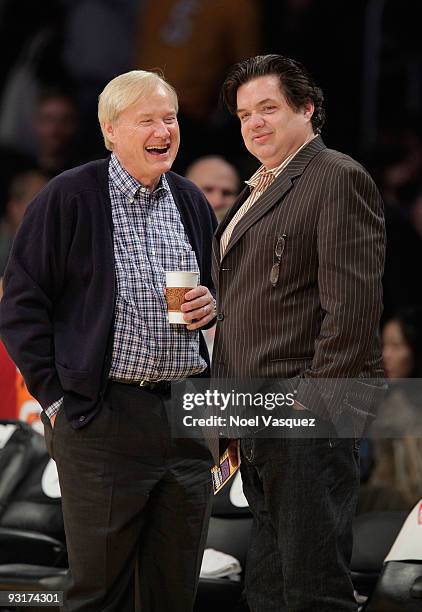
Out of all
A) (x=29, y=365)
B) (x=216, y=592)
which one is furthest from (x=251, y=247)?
(x=216, y=592)

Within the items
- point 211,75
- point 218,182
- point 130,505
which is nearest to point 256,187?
point 130,505

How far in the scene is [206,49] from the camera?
18.2ft

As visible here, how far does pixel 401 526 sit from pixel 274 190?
1.55 meters

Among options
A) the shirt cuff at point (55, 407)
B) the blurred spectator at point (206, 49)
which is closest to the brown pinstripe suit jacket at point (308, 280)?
the shirt cuff at point (55, 407)

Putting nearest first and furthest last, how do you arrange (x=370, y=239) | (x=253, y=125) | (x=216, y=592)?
1. (x=370, y=239)
2. (x=253, y=125)
3. (x=216, y=592)

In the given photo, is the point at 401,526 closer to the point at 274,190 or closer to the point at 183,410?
the point at 183,410

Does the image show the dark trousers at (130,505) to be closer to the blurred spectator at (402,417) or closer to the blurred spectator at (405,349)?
the blurred spectator at (402,417)

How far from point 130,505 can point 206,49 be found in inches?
124

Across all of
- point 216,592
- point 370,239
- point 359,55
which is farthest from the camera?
point 359,55

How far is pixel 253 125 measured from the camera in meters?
2.89

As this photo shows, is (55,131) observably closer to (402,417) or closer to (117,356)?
(402,417)

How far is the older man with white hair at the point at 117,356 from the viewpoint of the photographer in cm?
299

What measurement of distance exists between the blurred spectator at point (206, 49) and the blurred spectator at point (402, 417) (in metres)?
1.29

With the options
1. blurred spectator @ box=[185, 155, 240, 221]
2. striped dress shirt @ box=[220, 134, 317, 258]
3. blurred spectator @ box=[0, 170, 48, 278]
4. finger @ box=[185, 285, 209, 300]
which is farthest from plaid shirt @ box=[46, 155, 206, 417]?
blurred spectator @ box=[0, 170, 48, 278]
